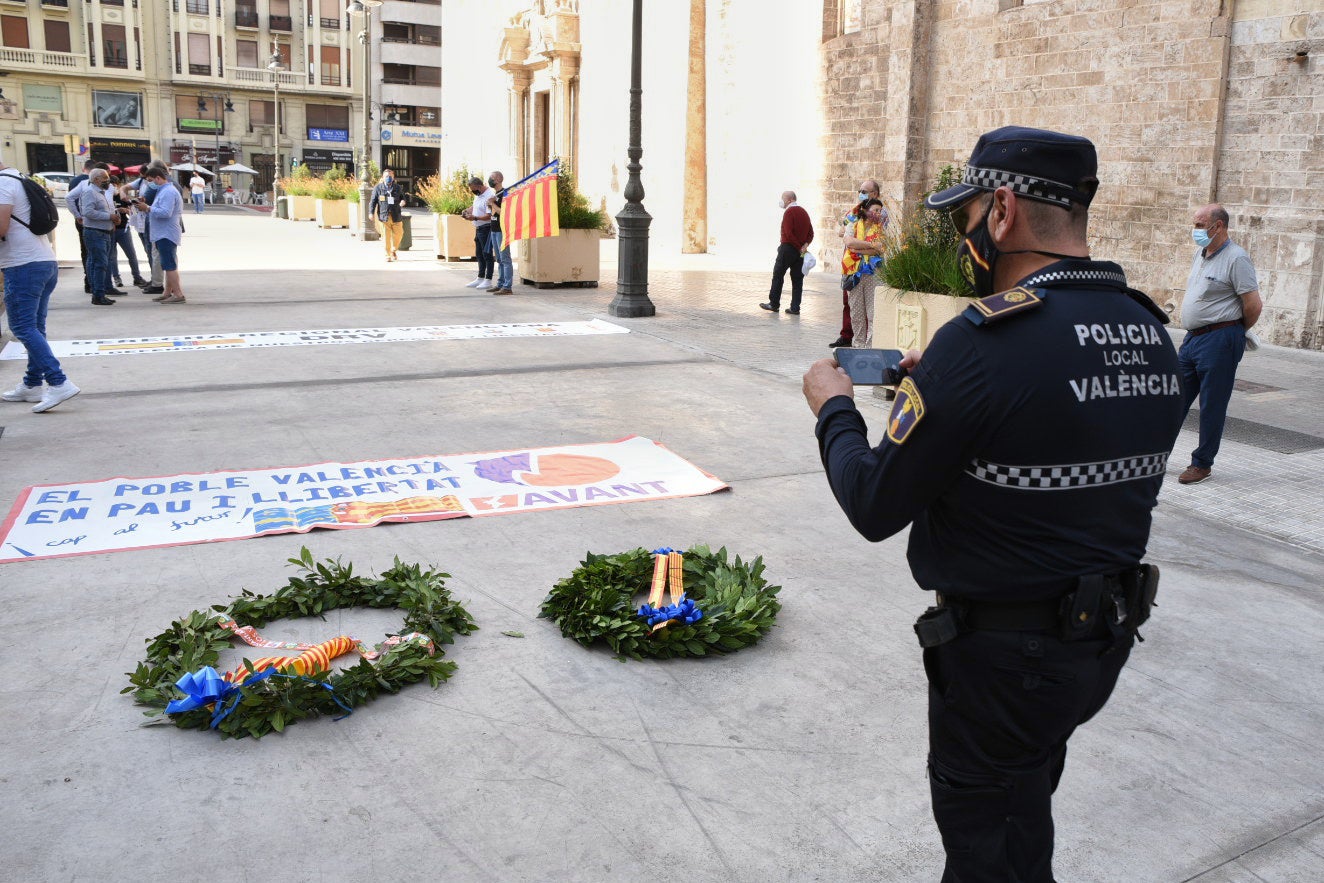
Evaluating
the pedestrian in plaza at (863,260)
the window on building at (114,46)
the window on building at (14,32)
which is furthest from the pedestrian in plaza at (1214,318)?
the window on building at (14,32)

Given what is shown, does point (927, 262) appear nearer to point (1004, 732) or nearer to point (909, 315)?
point (909, 315)

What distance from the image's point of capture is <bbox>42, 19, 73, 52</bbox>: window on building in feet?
196

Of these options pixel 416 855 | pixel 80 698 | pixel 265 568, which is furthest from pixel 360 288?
pixel 416 855

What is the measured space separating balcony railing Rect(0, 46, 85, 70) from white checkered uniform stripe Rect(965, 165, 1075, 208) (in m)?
68.3

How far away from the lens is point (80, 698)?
406cm

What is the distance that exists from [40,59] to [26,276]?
200 feet

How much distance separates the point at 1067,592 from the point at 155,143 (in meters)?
69.5

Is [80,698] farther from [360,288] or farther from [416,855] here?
[360,288]

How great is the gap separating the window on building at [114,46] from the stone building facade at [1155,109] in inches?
2165

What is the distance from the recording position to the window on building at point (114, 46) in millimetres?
60812

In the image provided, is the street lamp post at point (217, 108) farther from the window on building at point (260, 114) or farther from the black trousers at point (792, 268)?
the black trousers at point (792, 268)

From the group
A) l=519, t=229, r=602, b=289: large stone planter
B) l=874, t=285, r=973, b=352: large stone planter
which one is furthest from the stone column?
l=874, t=285, r=973, b=352: large stone planter

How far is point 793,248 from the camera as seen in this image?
15258mm

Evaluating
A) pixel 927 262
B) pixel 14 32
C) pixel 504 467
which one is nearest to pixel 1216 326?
pixel 927 262
